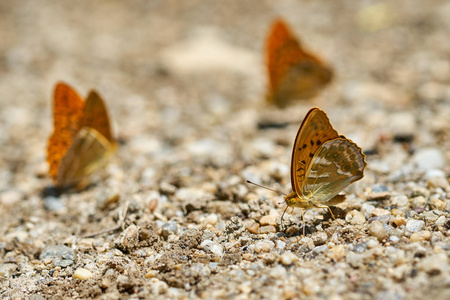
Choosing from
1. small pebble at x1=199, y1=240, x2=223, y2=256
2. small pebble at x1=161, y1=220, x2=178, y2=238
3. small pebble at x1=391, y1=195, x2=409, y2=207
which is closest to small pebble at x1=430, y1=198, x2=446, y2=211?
small pebble at x1=391, y1=195, x2=409, y2=207

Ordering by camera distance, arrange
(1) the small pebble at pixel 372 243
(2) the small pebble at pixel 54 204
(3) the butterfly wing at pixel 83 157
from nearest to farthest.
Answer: (1) the small pebble at pixel 372 243 < (2) the small pebble at pixel 54 204 < (3) the butterfly wing at pixel 83 157

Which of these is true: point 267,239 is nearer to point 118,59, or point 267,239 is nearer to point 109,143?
point 109,143

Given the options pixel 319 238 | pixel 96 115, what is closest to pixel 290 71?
pixel 96 115

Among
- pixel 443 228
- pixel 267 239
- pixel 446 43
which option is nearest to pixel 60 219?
pixel 267 239

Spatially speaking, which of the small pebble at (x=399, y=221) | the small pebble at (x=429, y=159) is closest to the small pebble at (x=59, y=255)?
the small pebble at (x=399, y=221)

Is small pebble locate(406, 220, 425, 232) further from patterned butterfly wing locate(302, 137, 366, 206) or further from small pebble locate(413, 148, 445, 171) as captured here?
small pebble locate(413, 148, 445, 171)

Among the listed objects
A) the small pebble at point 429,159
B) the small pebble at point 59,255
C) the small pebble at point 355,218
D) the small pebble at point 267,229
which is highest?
the small pebble at point 429,159

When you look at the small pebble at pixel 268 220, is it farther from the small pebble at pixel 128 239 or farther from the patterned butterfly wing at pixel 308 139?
the small pebble at pixel 128 239

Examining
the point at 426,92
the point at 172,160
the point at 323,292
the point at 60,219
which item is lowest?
the point at 60,219
